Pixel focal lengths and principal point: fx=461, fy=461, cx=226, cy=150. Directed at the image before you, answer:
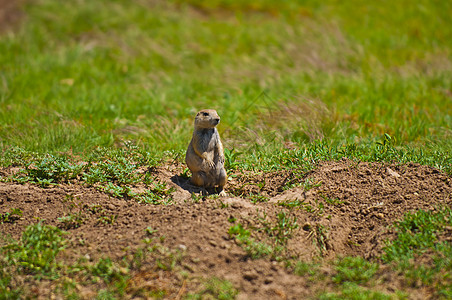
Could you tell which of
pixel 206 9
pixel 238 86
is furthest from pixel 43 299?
pixel 206 9

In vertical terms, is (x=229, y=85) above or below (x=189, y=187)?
above

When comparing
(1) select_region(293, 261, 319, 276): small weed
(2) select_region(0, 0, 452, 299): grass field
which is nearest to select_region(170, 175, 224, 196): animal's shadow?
(2) select_region(0, 0, 452, 299): grass field

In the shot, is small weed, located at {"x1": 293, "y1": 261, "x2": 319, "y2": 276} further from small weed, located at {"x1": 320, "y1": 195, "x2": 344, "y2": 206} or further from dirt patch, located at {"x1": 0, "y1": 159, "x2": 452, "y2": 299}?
small weed, located at {"x1": 320, "y1": 195, "x2": 344, "y2": 206}

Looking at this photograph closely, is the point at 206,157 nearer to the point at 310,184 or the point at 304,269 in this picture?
the point at 310,184

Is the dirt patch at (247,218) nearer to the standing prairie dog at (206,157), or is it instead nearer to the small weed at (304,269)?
the small weed at (304,269)

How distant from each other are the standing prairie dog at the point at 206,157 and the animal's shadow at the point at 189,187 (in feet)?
0.23

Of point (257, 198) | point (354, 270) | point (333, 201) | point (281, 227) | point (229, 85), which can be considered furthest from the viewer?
point (229, 85)

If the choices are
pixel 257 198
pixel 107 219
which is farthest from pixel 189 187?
pixel 107 219

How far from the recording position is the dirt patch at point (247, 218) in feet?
11.0

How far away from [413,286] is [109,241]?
7.55 ft

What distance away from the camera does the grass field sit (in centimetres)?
505

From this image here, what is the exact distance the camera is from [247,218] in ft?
12.6

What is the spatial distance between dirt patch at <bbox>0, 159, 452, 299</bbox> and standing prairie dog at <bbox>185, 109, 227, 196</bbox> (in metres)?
0.23

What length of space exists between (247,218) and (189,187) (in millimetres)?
991
